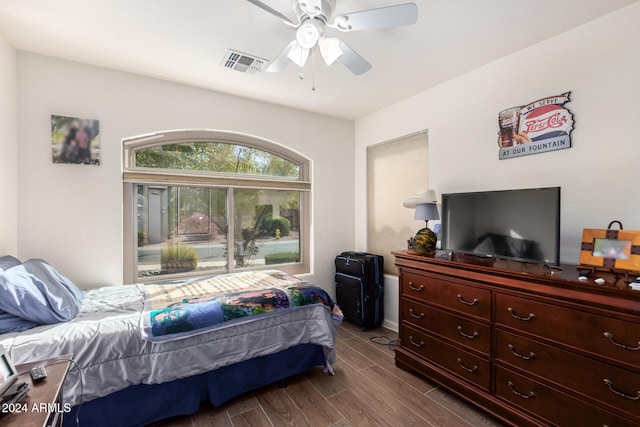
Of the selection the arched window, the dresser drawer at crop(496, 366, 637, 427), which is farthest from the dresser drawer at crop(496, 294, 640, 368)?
the arched window

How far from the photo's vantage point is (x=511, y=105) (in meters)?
2.39

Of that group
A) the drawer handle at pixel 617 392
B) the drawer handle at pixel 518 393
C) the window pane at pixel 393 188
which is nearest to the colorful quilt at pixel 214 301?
the drawer handle at pixel 518 393

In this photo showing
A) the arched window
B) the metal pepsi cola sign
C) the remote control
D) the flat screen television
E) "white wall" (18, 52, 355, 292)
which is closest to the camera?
the remote control

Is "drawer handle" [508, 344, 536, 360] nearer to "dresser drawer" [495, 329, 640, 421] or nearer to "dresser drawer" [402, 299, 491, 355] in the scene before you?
"dresser drawer" [495, 329, 640, 421]

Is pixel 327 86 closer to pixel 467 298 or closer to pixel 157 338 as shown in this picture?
pixel 467 298

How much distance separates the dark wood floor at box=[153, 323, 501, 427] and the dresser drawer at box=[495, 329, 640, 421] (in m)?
0.51

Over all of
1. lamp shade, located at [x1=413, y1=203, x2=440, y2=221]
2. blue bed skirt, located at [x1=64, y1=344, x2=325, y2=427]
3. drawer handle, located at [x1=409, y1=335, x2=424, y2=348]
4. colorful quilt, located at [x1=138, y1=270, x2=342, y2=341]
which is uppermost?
lamp shade, located at [x1=413, y1=203, x2=440, y2=221]

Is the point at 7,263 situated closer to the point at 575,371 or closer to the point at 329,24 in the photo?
the point at 329,24

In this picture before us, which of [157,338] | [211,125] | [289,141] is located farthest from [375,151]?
[157,338]

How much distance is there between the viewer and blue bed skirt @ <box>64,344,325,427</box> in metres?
1.71

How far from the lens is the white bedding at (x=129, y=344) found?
5.23 feet

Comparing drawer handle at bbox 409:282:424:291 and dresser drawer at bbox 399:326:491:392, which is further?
drawer handle at bbox 409:282:424:291

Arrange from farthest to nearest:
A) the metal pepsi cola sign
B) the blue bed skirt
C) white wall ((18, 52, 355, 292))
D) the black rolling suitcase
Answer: the black rolling suitcase < white wall ((18, 52, 355, 292)) < the metal pepsi cola sign < the blue bed skirt

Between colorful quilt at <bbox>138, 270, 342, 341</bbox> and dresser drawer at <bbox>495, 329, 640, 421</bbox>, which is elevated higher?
colorful quilt at <bbox>138, 270, 342, 341</bbox>
